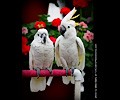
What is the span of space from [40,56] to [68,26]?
205mm

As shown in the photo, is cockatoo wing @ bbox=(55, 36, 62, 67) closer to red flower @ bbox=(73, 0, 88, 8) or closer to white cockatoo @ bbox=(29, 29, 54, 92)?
white cockatoo @ bbox=(29, 29, 54, 92)

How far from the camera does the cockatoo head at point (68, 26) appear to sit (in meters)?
2.15

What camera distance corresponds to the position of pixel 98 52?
2.18m

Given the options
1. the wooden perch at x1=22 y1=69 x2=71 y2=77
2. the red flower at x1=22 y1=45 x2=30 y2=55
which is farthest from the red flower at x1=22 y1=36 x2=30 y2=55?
the wooden perch at x1=22 y1=69 x2=71 y2=77

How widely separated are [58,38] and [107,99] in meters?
0.39

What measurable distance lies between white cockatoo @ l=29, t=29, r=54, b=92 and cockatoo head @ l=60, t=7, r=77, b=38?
85mm

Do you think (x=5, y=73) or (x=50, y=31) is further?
(x=50, y=31)

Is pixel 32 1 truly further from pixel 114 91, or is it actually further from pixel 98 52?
pixel 114 91

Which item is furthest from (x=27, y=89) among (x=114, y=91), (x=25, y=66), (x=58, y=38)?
(x=114, y=91)

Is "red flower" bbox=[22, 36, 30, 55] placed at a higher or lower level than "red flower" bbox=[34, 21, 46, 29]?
lower

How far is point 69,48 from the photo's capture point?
7.14ft

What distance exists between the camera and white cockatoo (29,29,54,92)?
6.97 feet

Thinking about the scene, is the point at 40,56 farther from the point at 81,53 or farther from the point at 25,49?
the point at 81,53

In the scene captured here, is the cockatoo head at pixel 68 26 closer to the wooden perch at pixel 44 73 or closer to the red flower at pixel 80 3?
the red flower at pixel 80 3
